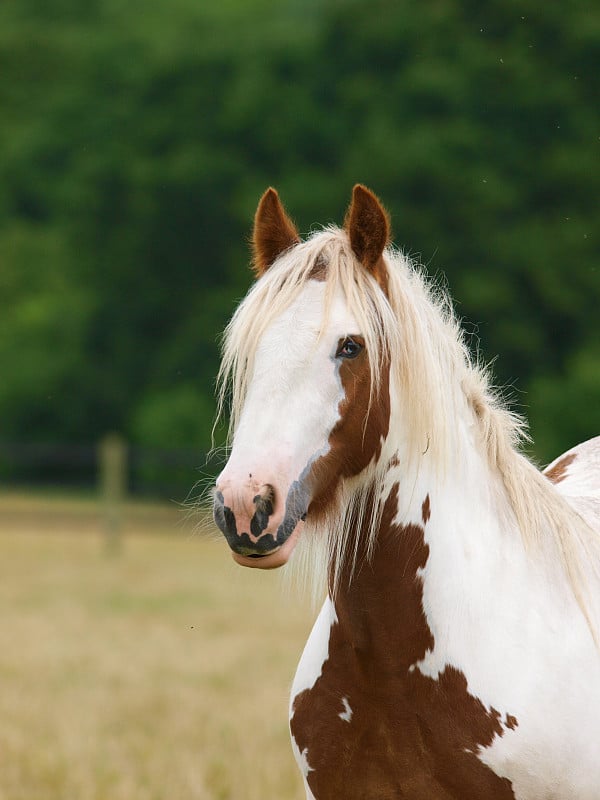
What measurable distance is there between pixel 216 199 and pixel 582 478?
23.5 m

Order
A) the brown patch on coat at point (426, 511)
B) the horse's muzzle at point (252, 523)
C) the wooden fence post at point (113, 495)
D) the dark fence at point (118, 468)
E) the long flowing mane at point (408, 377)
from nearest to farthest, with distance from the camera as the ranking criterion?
the horse's muzzle at point (252, 523) < the long flowing mane at point (408, 377) < the brown patch on coat at point (426, 511) < the wooden fence post at point (113, 495) < the dark fence at point (118, 468)

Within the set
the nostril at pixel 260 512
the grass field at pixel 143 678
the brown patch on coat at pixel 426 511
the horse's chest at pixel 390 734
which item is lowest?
the grass field at pixel 143 678

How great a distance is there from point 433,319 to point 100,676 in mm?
5734

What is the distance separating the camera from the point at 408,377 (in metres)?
2.71

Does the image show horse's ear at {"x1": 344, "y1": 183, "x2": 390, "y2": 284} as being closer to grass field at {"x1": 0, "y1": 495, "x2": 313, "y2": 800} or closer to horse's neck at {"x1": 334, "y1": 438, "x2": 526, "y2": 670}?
horse's neck at {"x1": 334, "y1": 438, "x2": 526, "y2": 670}

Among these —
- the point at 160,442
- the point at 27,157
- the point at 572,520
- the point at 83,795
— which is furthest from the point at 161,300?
the point at 572,520

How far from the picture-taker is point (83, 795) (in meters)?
4.88

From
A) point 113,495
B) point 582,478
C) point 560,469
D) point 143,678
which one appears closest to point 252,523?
point 582,478

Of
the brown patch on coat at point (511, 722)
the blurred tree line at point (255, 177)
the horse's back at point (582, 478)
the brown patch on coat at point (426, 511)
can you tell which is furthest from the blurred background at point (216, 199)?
the brown patch on coat at point (511, 722)

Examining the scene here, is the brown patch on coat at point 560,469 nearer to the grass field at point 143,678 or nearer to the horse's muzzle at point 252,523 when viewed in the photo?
the grass field at point 143,678

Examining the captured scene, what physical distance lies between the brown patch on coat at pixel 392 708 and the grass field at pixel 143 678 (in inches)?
14.0

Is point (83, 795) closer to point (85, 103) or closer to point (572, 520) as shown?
point (572, 520)

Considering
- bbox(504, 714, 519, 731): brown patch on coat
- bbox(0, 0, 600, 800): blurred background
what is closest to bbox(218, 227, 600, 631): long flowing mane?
bbox(504, 714, 519, 731): brown patch on coat

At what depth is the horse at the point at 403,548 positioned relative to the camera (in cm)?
259
